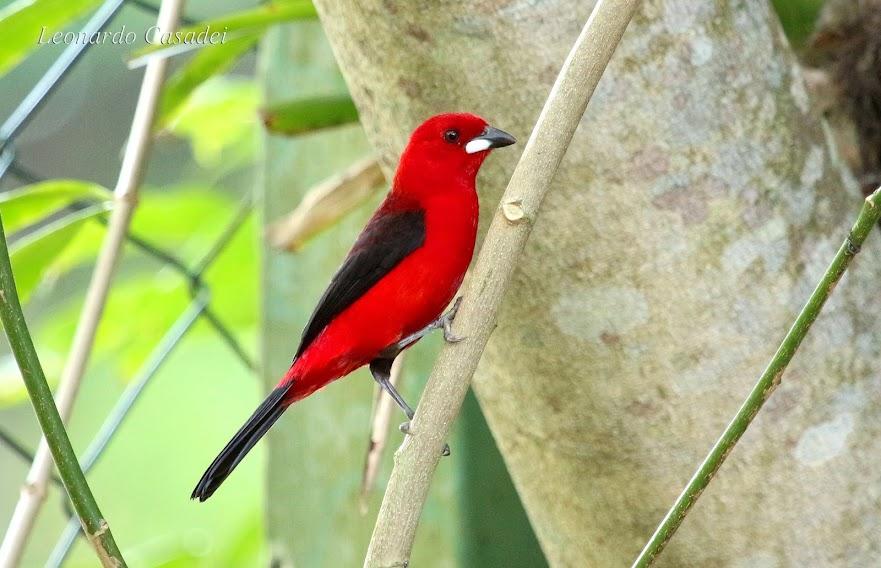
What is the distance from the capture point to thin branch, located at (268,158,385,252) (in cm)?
225

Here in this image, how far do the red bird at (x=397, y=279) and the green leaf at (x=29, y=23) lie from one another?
2.54 ft

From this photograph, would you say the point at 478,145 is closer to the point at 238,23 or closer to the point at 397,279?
the point at 397,279

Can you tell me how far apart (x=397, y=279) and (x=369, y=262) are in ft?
0.21

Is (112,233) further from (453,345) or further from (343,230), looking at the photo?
(453,345)

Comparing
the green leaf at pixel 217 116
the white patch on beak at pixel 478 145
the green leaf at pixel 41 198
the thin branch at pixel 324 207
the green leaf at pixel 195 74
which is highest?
the green leaf at pixel 195 74

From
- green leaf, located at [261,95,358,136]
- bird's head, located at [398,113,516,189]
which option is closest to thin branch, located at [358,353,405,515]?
bird's head, located at [398,113,516,189]

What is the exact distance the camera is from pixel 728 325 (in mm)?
1622

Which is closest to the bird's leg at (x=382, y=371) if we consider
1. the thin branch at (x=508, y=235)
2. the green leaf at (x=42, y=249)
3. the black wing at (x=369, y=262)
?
the black wing at (x=369, y=262)

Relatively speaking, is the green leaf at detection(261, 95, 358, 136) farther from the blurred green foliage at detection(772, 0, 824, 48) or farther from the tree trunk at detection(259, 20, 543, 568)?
the blurred green foliage at detection(772, 0, 824, 48)

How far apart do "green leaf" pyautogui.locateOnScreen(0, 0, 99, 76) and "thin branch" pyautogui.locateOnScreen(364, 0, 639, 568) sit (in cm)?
132

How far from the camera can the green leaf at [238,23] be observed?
203cm

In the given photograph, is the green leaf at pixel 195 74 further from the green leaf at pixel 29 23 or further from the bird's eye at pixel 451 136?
the bird's eye at pixel 451 136

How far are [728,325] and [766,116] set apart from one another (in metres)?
0.32

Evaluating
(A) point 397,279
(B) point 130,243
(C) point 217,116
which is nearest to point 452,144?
(A) point 397,279
